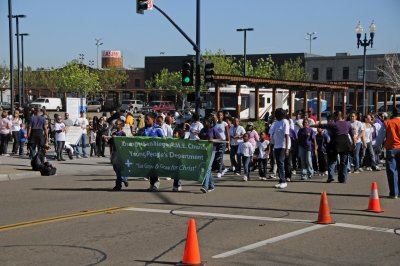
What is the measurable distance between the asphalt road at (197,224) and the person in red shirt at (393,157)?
34 cm

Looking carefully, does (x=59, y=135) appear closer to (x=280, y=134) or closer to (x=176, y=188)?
(x=176, y=188)

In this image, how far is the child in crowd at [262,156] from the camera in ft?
56.3

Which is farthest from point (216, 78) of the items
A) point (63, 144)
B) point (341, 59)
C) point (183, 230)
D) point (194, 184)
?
point (341, 59)

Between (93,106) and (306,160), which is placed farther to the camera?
(93,106)

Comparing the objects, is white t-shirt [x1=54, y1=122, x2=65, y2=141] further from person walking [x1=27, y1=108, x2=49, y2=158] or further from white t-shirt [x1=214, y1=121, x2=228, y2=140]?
white t-shirt [x1=214, y1=121, x2=228, y2=140]

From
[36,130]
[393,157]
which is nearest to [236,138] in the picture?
[393,157]

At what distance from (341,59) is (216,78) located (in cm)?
5667

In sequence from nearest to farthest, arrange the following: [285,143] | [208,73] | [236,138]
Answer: [285,143] → [236,138] → [208,73]

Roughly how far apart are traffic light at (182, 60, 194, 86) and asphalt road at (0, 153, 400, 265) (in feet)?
40.7

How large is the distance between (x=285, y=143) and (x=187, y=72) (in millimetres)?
13386

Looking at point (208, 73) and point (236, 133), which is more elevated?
point (208, 73)

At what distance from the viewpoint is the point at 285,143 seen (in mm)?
14602

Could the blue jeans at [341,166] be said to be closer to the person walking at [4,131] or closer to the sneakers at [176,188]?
the sneakers at [176,188]

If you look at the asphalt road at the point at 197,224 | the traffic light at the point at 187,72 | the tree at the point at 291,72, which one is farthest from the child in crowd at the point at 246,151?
the tree at the point at 291,72
